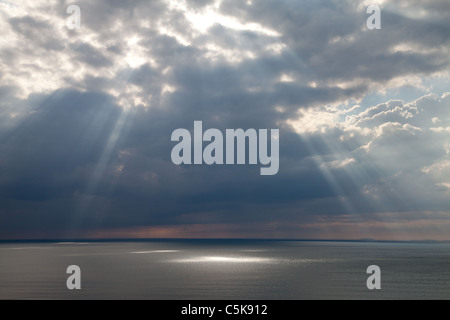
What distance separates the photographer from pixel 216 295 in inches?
2254

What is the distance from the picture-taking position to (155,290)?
61219 mm
